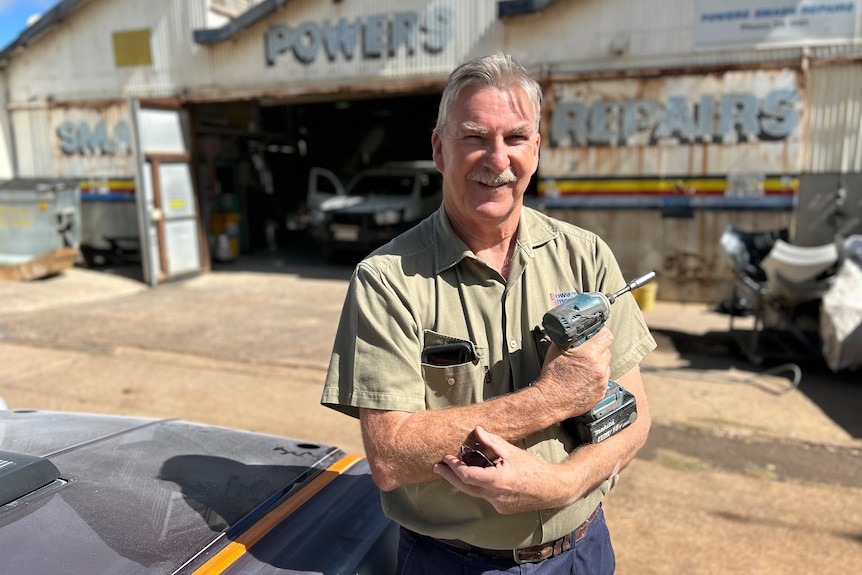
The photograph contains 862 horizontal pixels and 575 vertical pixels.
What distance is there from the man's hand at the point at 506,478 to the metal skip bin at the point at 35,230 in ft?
36.9

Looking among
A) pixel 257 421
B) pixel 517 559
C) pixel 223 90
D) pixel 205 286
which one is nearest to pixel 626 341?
→ pixel 517 559

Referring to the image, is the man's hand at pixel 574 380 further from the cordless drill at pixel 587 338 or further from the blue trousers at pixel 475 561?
the blue trousers at pixel 475 561

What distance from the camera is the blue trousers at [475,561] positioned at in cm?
162

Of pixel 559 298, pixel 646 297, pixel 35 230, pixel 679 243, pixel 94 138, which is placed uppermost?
pixel 94 138

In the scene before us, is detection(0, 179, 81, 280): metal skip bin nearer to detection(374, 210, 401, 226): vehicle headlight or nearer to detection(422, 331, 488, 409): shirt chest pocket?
detection(374, 210, 401, 226): vehicle headlight

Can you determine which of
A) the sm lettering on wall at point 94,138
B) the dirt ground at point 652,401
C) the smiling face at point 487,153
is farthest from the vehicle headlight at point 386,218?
the smiling face at point 487,153

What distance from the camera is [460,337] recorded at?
1647 millimetres

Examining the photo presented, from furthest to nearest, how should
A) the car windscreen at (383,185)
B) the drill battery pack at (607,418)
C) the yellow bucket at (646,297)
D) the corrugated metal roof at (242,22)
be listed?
the car windscreen at (383,185) → the corrugated metal roof at (242,22) → the yellow bucket at (646,297) → the drill battery pack at (607,418)

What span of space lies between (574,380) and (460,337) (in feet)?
1.02

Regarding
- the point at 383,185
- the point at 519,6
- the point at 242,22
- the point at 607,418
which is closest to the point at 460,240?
the point at 607,418

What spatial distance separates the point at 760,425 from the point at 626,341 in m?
3.90

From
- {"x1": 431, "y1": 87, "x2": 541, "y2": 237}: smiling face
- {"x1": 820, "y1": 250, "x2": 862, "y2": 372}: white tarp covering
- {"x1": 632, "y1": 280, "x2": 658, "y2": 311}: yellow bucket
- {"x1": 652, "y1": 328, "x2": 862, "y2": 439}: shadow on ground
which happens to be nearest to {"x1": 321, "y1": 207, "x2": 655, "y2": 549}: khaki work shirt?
{"x1": 431, "y1": 87, "x2": 541, "y2": 237}: smiling face

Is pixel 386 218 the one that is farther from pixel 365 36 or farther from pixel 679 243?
pixel 679 243

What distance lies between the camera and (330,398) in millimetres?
1577
